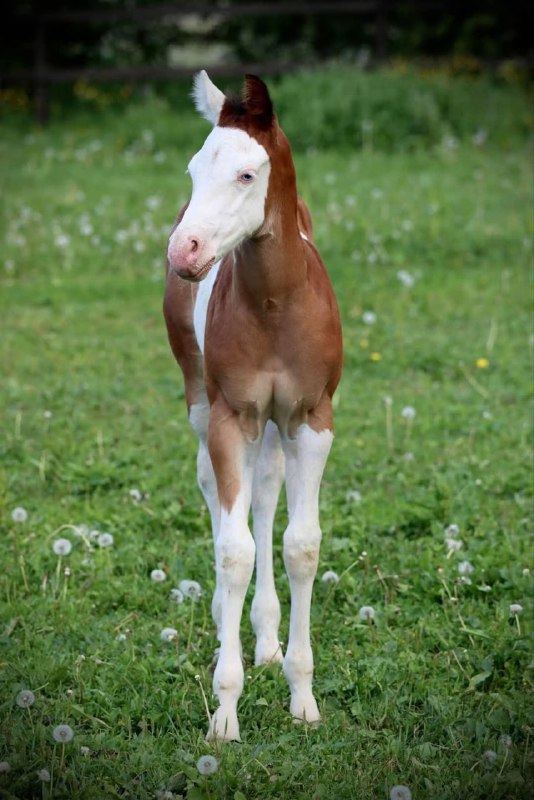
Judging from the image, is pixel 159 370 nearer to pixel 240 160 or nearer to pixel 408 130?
pixel 240 160

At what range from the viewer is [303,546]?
394 cm

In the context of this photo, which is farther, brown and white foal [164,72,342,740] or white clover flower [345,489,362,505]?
white clover flower [345,489,362,505]

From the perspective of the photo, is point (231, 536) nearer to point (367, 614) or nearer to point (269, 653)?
point (269, 653)

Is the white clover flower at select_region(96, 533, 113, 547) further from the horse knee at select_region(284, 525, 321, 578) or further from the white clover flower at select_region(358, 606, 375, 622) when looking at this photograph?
the horse knee at select_region(284, 525, 321, 578)

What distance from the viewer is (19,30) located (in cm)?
1783

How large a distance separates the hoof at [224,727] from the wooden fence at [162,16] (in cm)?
1319

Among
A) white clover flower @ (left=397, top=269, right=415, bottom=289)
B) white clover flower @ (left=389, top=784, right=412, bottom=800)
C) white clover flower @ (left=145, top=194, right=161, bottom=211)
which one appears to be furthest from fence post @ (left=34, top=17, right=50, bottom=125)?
white clover flower @ (left=389, top=784, right=412, bottom=800)

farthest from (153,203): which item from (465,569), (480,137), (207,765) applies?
(207,765)

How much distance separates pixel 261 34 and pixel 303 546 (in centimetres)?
1550

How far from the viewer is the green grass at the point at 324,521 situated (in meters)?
3.64

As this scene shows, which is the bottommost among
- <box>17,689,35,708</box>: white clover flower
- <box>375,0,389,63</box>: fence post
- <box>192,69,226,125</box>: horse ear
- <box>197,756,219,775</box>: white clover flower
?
<box>17,689,35,708</box>: white clover flower

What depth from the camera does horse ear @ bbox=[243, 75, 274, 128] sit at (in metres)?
3.49

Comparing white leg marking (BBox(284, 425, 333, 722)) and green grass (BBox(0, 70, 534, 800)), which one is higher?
white leg marking (BBox(284, 425, 333, 722))

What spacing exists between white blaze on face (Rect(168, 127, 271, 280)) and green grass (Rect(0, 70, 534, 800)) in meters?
1.49
